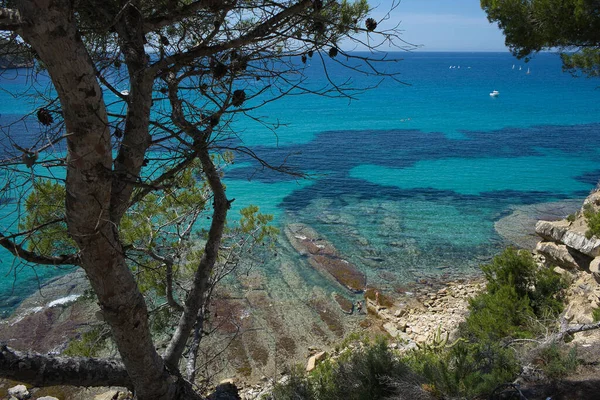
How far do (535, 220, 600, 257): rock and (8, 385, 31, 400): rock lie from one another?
11.9 meters

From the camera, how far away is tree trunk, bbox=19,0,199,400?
2.19m

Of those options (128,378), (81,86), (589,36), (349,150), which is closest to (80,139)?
(81,86)

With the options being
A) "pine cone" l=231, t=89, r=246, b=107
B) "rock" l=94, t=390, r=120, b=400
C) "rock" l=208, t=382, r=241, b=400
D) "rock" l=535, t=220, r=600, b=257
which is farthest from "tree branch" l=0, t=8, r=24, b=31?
"rock" l=535, t=220, r=600, b=257

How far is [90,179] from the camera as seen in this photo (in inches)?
98.3

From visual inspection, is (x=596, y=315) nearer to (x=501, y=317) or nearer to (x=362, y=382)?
(x=501, y=317)

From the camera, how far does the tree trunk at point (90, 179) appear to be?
2.19 meters

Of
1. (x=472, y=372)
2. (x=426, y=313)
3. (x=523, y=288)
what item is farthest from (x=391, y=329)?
(x=472, y=372)

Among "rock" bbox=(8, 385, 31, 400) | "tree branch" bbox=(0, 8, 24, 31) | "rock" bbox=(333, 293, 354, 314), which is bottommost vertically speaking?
"rock" bbox=(333, 293, 354, 314)

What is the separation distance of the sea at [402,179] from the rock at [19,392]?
2.28m

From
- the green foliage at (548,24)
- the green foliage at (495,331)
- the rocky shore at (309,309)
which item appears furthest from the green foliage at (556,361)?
the green foliage at (548,24)

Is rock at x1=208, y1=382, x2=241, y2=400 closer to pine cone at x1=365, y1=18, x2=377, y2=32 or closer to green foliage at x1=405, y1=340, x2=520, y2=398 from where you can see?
green foliage at x1=405, y1=340, x2=520, y2=398

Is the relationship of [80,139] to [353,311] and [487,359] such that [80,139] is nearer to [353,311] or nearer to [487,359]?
[487,359]

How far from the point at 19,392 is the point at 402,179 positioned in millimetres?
21307

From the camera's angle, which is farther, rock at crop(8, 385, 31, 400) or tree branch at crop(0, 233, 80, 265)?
rock at crop(8, 385, 31, 400)
